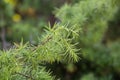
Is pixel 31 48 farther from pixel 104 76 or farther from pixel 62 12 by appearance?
pixel 104 76

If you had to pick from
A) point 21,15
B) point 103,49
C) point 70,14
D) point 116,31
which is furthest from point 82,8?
point 21,15

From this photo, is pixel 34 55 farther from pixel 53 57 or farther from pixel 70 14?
pixel 70 14

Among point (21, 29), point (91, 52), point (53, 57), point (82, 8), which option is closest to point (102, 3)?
point (82, 8)

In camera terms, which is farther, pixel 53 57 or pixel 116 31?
pixel 116 31

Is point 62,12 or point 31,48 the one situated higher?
point 62,12

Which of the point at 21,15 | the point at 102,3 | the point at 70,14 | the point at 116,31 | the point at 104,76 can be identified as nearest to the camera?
the point at 102,3

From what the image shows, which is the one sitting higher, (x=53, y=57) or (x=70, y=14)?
(x=70, y=14)

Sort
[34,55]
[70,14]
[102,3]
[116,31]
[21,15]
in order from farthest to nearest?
[21,15]
[116,31]
[70,14]
[102,3]
[34,55]

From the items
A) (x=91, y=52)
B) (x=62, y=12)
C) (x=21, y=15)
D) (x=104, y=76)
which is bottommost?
(x=104, y=76)

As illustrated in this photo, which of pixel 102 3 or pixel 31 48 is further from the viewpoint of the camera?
pixel 102 3
